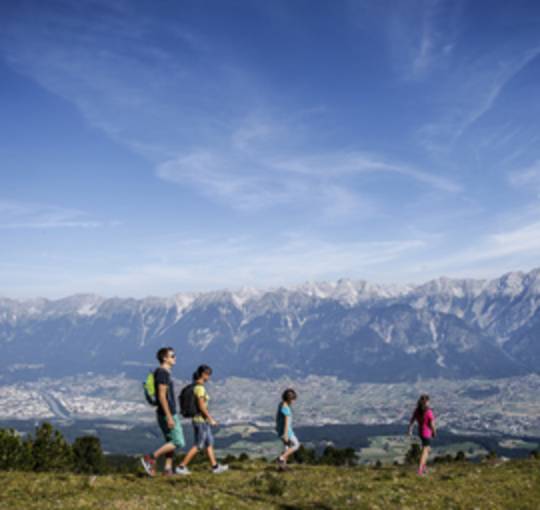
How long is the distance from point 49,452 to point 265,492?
67.2m

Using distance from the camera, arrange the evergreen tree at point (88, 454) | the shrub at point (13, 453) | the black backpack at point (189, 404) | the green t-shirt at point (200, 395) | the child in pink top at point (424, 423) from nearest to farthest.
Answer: the black backpack at point (189, 404) < the green t-shirt at point (200, 395) < the child in pink top at point (424, 423) < the shrub at point (13, 453) < the evergreen tree at point (88, 454)

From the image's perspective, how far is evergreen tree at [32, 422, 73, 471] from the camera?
68.8 metres

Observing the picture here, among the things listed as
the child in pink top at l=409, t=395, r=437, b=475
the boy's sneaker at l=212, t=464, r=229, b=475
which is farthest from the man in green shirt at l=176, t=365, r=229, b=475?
the child in pink top at l=409, t=395, r=437, b=475

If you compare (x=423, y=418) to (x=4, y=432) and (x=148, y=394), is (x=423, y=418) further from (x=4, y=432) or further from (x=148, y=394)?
(x=4, y=432)

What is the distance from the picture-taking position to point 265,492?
1725 centimetres

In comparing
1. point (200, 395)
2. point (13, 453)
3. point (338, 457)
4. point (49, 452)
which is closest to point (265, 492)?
point (200, 395)

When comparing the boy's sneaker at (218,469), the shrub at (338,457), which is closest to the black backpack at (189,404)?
the boy's sneaker at (218,469)

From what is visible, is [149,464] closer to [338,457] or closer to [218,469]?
[218,469]

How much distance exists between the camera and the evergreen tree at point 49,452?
6875 cm

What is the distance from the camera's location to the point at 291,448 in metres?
22.1

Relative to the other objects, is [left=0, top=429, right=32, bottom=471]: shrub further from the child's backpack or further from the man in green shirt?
the child's backpack

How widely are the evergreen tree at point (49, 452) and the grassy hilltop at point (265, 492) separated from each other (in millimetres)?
55428

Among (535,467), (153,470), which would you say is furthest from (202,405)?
(535,467)

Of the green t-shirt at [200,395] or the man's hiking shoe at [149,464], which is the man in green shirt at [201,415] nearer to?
the green t-shirt at [200,395]
